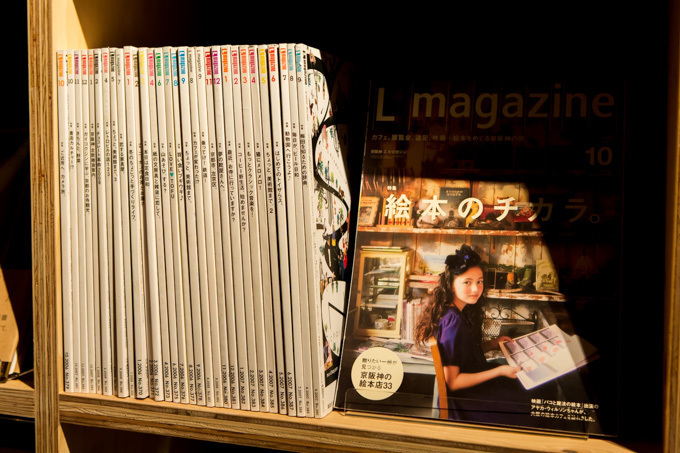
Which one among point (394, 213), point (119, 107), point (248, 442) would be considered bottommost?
point (248, 442)

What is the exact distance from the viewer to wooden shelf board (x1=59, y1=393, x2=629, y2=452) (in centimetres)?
73

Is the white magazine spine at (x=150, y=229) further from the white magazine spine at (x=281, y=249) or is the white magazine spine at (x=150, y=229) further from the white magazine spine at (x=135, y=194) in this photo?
the white magazine spine at (x=281, y=249)

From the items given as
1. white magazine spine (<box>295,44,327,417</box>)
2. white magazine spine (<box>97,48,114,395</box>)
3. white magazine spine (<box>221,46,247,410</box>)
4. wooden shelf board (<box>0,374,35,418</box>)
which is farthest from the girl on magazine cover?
wooden shelf board (<box>0,374,35,418</box>)

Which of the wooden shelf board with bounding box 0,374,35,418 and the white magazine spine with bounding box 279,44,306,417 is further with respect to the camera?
the wooden shelf board with bounding box 0,374,35,418

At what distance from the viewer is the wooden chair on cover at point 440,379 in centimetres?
78

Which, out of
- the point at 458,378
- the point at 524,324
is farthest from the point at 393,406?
the point at 524,324

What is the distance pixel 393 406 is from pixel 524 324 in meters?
0.21

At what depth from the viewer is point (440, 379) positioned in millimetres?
802

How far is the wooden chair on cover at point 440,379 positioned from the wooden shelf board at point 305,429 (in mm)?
17

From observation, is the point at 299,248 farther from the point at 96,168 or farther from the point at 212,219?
the point at 96,168

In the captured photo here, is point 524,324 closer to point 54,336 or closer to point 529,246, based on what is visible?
point 529,246

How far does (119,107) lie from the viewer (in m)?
0.88

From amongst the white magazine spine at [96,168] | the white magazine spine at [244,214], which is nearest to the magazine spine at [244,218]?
the white magazine spine at [244,214]

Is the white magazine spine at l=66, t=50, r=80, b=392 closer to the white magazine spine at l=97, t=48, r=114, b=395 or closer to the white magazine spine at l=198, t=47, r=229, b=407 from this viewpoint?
the white magazine spine at l=97, t=48, r=114, b=395
